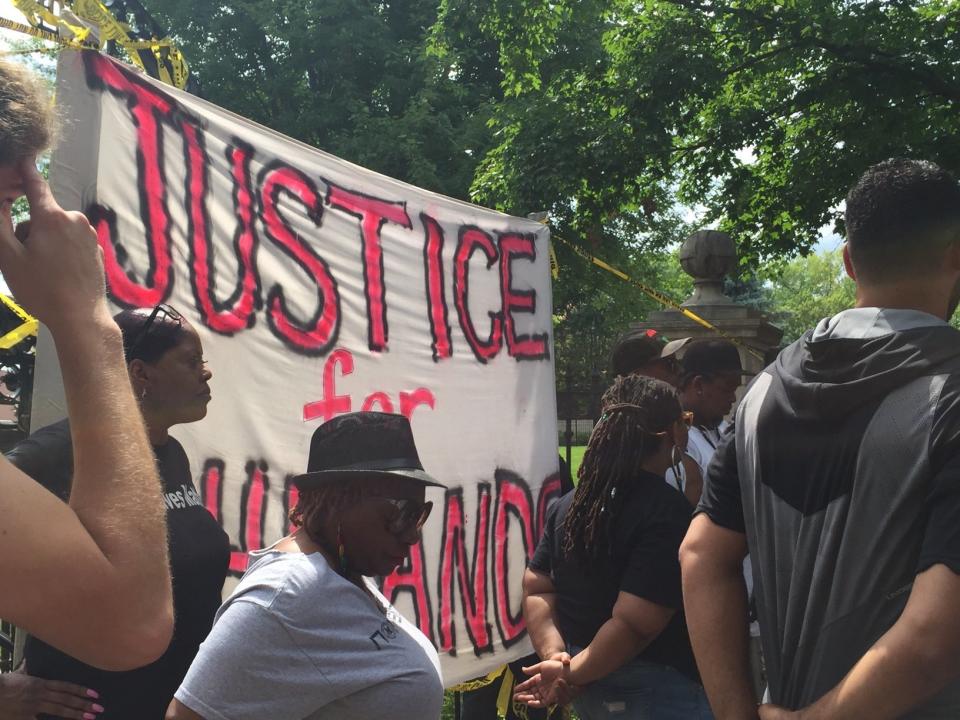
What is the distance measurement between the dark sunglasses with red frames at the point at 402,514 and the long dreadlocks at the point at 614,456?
2.85 feet

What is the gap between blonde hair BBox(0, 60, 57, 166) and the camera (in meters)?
1.09

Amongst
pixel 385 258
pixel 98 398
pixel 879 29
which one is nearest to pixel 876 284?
pixel 98 398

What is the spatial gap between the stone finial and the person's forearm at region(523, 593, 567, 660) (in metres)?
4.12

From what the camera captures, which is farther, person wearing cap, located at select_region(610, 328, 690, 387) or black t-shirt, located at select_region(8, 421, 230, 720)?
person wearing cap, located at select_region(610, 328, 690, 387)

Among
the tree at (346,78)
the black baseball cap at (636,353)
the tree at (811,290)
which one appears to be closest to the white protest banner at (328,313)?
the black baseball cap at (636,353)

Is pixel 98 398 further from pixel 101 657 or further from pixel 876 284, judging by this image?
→ pixel 876 284

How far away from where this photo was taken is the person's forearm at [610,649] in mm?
2838

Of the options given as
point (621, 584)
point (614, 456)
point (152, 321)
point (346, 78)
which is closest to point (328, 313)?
point (152, 321)

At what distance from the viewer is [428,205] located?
398cm

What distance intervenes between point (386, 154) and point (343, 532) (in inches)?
632

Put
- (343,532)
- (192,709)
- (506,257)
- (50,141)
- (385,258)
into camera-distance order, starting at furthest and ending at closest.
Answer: (506,257)
(385,258)
(343,532)
(192,709)
(50,141)

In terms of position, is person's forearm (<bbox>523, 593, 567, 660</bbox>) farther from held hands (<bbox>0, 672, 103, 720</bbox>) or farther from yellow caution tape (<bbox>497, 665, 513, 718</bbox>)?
held hands (<bbox>0, 672, 103, 720</bbox>)

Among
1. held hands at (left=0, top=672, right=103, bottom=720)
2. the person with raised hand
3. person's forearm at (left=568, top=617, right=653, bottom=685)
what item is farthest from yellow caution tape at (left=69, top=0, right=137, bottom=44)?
person's forearm at (left=568, top=617, right=653, bottom=685)

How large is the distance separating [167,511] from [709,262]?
16.9 ft
